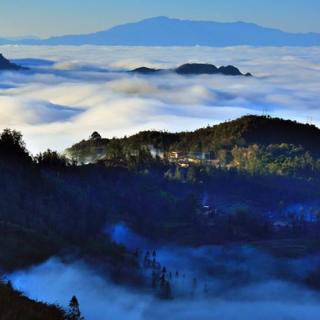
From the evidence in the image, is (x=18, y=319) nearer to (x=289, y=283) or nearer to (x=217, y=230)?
(x=289, y=283)

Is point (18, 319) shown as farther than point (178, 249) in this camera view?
No

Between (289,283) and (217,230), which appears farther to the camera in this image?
(217,230)

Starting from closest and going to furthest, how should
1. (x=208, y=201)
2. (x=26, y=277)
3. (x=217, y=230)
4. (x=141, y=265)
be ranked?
(x=26, y=277), (x=141, y=265), (x=217, y=230), (x=208, y=201)

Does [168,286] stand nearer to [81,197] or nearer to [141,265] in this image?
[141,265]

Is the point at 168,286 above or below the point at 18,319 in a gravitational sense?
below

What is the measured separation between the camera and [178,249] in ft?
488

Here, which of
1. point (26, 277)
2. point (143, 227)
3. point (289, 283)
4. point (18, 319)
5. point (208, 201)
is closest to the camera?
point (18, 319)

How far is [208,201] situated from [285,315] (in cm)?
8880

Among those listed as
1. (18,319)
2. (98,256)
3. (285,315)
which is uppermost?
(18,319)

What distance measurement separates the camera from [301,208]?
199250mm

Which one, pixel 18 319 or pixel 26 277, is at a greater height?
pixel 18 319

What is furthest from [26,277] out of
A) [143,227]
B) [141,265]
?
[143,227]

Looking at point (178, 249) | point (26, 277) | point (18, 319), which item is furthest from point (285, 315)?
point (18, 319)

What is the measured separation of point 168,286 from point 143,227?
4301 centimetres
